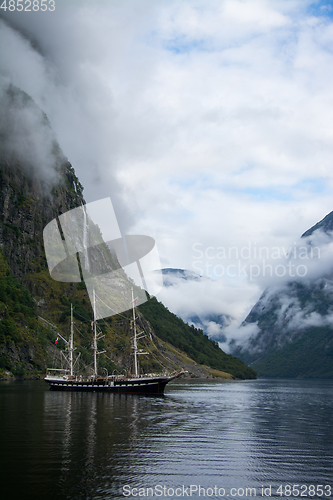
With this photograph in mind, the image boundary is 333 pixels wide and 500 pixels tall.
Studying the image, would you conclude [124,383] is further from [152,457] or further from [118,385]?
[152,457]

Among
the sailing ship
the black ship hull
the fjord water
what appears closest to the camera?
the fjord water

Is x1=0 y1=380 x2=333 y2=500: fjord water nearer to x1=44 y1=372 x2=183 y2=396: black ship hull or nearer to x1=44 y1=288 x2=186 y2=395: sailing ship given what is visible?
x1=44 y1=372 x2=183 y2=396: black ship hull

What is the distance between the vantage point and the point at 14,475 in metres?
29.5

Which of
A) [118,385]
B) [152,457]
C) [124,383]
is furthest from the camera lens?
[118,385]

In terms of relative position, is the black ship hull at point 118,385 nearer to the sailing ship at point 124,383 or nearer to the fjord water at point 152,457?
the sailing ship at point 124,383

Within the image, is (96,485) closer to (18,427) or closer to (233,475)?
(233,475)

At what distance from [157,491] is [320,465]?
672 inches

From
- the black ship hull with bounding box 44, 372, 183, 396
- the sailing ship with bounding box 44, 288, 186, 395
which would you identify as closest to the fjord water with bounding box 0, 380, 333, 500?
the black ship hull with bounding box 44, 372, 183, 396

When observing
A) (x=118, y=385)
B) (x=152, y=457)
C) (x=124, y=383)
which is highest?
(x=152, y=457)

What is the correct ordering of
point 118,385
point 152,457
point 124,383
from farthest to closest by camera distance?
point 118,385 < point 124,383 < point 152,457

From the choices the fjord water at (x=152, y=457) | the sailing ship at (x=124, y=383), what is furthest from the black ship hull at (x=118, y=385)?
the fjord water at (x=152, y=457)

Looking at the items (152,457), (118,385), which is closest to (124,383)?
(118,385)

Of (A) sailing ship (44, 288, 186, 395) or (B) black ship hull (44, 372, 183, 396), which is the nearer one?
(B) black ship hull (44, 372, 183, 396)

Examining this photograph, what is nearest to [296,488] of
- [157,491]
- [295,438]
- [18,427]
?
[157,491]
